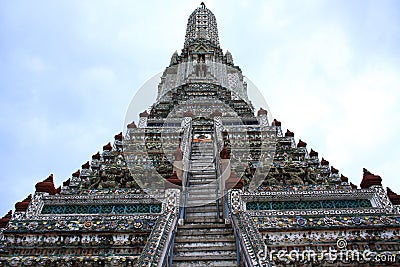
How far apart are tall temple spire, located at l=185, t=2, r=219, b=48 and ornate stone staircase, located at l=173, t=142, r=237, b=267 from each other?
24.0 metres

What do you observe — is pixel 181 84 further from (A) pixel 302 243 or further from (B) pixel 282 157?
(A) pixel 302 243

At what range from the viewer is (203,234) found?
8.56 meters

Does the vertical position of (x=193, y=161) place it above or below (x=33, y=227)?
above

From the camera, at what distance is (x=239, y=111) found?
21516 mm

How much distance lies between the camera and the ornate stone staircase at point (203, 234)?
777cm

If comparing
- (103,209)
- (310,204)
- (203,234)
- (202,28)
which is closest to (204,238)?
(203,234)

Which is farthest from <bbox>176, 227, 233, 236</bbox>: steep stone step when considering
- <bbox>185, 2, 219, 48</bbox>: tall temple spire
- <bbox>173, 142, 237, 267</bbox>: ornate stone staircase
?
<bbox>185, 2, 219, 48</bbox>: tall temple spire

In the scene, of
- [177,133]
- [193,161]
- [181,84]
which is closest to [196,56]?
[181,84]

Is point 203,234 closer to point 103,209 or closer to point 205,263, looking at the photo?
point 205,263

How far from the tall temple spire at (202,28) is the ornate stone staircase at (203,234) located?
24.0 metres

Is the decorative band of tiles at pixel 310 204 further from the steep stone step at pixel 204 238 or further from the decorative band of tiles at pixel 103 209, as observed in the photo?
the decorative band of tiles at pixel 103 209

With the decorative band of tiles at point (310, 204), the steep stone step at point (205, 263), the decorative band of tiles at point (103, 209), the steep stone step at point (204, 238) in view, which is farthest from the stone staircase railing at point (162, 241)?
the decorative band of tiles at point (310, 204)

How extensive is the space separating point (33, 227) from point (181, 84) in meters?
19.6

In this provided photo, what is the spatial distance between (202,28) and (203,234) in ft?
103
